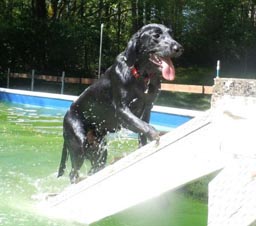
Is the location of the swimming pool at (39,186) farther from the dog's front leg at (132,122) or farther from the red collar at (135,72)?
the red collar at (135,72)

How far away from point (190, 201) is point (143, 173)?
179 centimetres

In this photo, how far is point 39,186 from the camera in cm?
503

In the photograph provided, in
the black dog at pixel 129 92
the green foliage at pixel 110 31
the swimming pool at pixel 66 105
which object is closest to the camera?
the black dog at pixel 129 92

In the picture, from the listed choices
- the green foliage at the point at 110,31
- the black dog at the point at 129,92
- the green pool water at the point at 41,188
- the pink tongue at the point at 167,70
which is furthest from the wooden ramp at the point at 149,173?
the green foliage at the point at 110,31

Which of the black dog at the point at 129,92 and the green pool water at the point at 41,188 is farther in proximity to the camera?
the black dog at the point at 129,92

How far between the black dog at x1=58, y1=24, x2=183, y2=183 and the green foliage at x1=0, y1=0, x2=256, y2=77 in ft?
55.0

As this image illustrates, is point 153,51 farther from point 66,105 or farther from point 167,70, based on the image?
point 66,105

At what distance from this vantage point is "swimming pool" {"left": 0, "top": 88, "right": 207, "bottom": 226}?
3750 millimetres

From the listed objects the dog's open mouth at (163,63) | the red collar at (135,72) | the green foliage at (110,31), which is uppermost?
the green foliage at (110,31)

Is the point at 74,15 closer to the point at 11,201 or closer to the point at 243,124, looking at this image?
the point at 11,201

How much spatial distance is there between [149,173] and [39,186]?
2.46 m

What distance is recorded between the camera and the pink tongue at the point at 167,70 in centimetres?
387

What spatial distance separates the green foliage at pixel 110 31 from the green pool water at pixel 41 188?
11.7m

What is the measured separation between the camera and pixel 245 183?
84.8 inches
